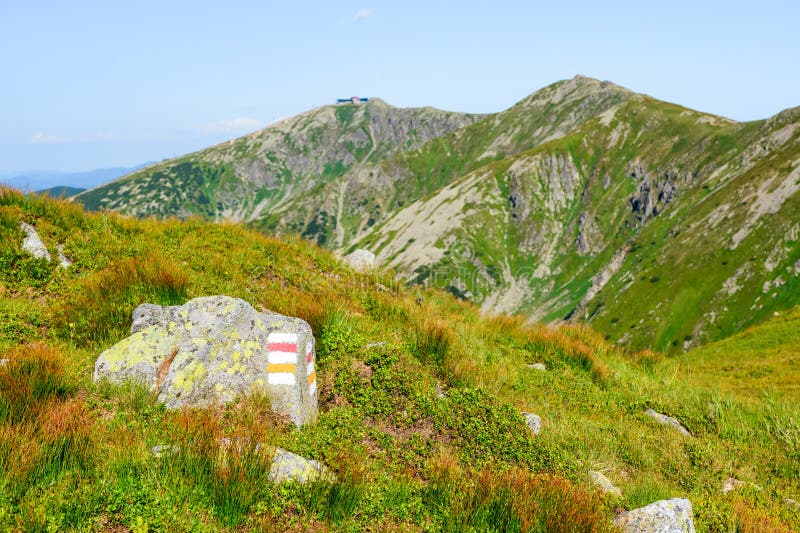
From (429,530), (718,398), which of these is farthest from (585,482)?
(718,398)

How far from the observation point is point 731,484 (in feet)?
26.7

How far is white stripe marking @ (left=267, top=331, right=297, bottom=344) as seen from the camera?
7621 mm

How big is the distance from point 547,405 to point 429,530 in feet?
19.8

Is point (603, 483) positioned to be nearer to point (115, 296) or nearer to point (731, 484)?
point (731, 484)

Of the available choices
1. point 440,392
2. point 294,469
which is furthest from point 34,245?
point 440,392

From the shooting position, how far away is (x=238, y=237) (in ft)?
48.9

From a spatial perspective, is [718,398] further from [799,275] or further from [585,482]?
[799,275]

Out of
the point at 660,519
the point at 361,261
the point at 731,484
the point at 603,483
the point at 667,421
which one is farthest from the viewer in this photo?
the point at 361,261

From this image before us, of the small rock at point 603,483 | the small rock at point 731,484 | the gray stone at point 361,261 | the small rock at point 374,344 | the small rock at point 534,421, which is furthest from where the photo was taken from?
the gray stone at point 361,261

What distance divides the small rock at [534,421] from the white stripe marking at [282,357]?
187 inches

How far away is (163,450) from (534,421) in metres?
6.80

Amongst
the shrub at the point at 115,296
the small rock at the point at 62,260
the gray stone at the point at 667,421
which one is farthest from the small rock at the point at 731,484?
the small rock at the point at 62,260

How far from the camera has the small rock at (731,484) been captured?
787cm

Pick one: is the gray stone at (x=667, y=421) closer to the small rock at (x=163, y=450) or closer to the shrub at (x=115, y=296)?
the small rock at (x=163, y=450)
